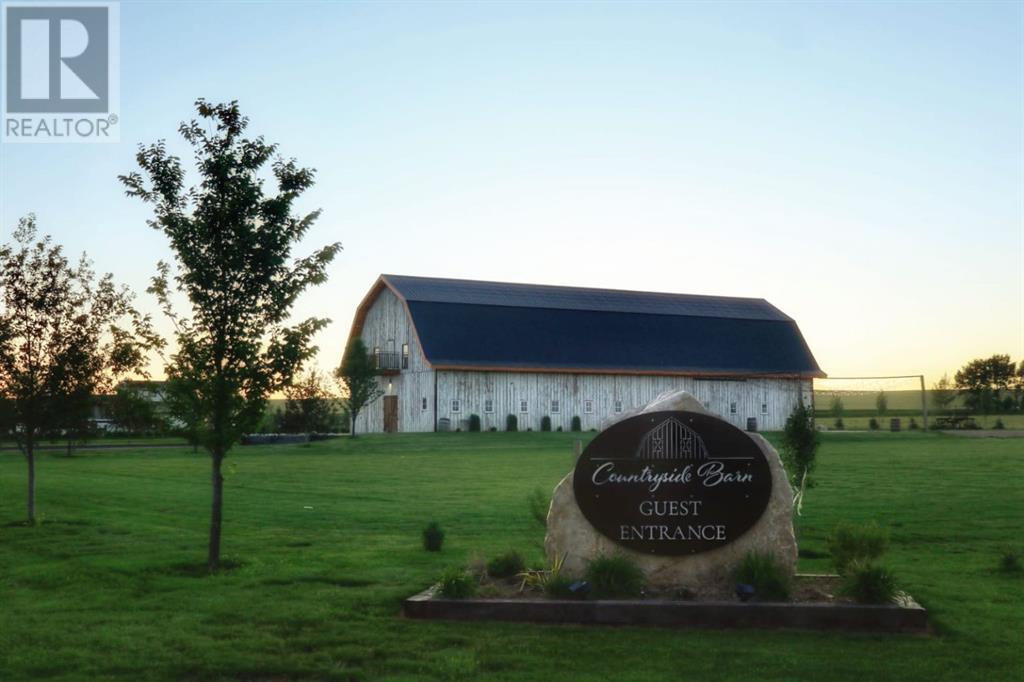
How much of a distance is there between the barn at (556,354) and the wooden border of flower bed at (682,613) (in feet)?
144

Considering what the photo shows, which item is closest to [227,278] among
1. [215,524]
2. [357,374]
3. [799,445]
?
[215,524]

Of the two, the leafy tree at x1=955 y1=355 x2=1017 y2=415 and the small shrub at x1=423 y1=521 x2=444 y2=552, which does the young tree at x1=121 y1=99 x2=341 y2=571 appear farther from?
the leafy tree at x1=955 y1=355 x2=1017 y2=415

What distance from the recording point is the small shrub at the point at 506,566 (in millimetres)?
10859

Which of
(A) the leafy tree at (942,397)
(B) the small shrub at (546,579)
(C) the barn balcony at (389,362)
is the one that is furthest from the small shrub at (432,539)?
(A) the leafy tree at (942,397)

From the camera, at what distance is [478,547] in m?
14.4

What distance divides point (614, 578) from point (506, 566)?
138 centimetres

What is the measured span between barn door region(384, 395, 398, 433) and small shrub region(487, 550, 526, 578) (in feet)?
153

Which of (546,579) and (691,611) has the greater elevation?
(546,579)

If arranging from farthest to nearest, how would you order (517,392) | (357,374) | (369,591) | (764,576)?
(517,392) → (357,374) → (369,591) → (764,576)

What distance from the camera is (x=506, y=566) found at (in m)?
10.9

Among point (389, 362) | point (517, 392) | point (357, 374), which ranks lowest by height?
point (517, 392)

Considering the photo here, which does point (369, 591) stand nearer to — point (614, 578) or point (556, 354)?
point (614, 578)

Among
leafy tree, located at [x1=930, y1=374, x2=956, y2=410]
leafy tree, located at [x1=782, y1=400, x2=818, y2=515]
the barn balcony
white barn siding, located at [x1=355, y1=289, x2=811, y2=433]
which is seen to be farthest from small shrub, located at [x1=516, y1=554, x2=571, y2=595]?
leafy tree, located at [x1=930, y1=374, x2=956, y2=410]

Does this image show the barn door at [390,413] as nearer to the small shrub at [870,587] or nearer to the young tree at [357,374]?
the young tree at [357,374]
